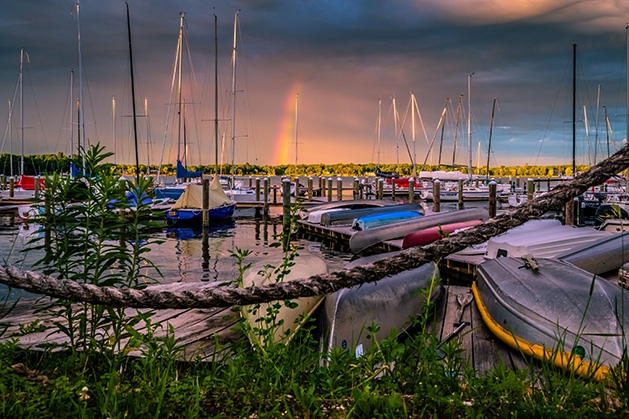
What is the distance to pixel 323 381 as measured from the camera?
3.47 m

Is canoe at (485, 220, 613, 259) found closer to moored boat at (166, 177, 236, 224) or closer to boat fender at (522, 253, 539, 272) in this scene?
boat fender at (522, 253, 539, 272)

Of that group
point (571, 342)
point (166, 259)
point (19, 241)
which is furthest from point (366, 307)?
point (19, 241)

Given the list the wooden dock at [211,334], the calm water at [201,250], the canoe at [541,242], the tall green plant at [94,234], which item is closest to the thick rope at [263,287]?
the tall green plant at [94,234]

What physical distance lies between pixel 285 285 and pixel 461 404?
4.25 feet

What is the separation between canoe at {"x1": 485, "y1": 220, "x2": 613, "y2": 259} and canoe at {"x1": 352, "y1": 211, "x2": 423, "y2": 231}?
7.20m

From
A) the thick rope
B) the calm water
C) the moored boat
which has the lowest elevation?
the calm water

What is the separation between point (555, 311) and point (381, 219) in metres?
14.9

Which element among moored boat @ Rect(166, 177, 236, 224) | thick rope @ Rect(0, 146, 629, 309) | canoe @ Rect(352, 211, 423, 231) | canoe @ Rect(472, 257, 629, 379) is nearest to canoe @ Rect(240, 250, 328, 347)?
thick rope @ Rect(0, 146, 629, 309)

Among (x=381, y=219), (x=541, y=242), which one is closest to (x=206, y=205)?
(x=381, y=219)

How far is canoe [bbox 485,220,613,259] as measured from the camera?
11406 mm

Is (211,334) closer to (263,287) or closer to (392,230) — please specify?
(263,287)

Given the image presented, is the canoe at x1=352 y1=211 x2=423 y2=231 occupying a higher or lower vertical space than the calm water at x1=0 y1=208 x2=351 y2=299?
higher

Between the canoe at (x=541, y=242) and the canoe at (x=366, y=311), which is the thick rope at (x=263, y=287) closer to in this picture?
the canoe at (x=366, y=311)

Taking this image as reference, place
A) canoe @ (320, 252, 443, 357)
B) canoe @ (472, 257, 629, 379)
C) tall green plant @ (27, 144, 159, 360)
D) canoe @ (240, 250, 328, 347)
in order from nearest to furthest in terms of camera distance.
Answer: tall green plant @ (27, 144, 159, 360), canoe @ (472, 257, 629, 379), canoe @ (240, 250, 328, 347), canoe @ (320, 252, 443, 357)
